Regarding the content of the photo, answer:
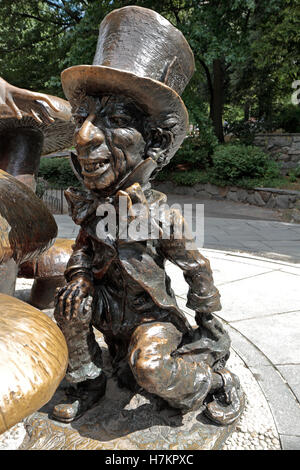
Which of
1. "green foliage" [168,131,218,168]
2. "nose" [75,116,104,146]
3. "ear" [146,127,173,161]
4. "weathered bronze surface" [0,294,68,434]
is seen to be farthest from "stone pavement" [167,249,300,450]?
"green foliage" [168,131,218,168]

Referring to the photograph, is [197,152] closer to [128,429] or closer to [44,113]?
[44,113]

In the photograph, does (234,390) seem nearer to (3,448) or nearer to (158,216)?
(158,216)

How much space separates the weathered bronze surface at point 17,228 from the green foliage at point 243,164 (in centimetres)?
1114

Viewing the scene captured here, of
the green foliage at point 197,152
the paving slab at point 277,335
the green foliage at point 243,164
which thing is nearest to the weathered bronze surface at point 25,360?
the paving slab at point 277,335

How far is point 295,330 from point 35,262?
205 cm

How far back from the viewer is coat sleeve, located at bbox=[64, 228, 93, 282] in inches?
72.5

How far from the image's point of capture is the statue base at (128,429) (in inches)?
64.4

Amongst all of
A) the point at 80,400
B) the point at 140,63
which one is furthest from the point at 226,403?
the point at 140,63

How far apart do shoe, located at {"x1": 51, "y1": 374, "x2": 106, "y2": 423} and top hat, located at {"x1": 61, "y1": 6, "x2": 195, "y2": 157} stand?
130cm

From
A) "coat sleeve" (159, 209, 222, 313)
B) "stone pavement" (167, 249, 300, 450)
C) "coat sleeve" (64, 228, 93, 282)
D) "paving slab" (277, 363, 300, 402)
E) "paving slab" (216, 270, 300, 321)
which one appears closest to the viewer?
"coat sleeve" (159, 209, 222, 313)

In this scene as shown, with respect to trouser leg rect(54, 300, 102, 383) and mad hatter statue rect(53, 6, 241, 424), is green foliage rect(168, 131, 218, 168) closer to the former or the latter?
mad hatter statue rect(53, 6, 241, 424)

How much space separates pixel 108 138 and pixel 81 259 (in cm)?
62

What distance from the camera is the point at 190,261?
1.75 m
